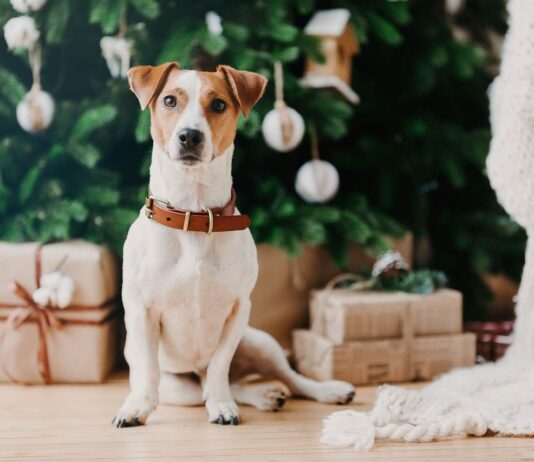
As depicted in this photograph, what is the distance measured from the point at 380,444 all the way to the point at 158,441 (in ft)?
1.48

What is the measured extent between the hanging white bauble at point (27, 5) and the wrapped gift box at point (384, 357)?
3.75ft

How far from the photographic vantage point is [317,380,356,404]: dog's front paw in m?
1.74

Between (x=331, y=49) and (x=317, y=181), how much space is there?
1.26 ft

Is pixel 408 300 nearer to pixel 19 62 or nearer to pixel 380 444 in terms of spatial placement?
pixel 380 444

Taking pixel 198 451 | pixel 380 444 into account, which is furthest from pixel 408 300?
pixel 198 451

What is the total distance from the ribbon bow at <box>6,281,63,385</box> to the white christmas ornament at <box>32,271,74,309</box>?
2 centimetres

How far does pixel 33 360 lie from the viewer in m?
1.92

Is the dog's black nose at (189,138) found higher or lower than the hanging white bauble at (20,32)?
lower

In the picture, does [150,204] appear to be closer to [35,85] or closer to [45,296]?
[45,296]

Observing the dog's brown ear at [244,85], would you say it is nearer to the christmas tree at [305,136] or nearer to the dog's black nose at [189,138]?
the dog's black nose at [189,138]

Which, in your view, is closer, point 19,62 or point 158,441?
point 158,441

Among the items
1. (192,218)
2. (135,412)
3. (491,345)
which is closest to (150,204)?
(192,218)

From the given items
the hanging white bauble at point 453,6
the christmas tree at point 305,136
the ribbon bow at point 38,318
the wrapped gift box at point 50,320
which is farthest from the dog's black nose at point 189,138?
the hanging white bauble at point 453,6

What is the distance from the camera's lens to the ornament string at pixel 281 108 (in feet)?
6.34
